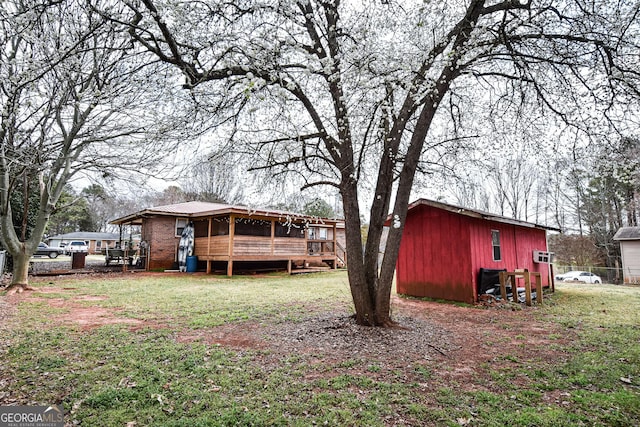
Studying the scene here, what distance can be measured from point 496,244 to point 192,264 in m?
12.6

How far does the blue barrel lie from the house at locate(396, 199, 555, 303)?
9.85 metres

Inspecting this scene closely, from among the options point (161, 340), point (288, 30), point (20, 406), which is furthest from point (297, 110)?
point (20, 406)

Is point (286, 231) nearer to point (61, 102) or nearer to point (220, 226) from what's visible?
point (220, 226)

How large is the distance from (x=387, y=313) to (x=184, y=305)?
4.58 metres

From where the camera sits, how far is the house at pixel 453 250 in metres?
8.34

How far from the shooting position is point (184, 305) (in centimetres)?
726

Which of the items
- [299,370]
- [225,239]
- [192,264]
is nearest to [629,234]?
[225,239]

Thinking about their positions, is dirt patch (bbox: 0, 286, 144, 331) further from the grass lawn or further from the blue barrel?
the blue barrel

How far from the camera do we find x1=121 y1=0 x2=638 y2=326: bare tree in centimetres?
423

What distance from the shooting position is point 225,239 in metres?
14.0

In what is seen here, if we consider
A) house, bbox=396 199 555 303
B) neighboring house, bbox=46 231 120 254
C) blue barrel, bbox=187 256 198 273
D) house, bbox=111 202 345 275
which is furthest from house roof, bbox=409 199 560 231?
neighboring house, bbox=46 231 120 254

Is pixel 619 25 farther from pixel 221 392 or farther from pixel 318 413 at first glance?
pixel 221 392

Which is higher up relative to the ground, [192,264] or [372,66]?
[372,66]

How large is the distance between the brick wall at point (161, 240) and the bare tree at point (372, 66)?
40.8 ft
